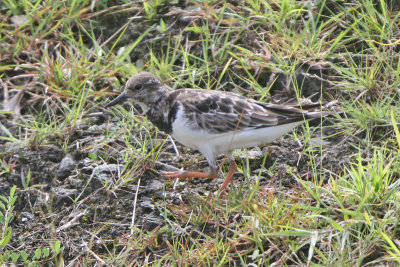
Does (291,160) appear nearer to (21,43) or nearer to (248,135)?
(248,135)

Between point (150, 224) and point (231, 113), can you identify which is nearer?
point (150, 224)

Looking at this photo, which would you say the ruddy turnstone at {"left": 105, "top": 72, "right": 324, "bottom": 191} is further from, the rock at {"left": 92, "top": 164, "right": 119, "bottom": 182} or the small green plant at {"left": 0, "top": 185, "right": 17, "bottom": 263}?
the small green plant at {"left": 0, "top": 185, "right": 17, "bottom": 263}

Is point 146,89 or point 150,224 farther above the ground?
point 146,89

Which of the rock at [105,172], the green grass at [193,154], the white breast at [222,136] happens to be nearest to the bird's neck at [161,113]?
the white breast at [222,136]

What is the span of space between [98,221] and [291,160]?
5.60ft

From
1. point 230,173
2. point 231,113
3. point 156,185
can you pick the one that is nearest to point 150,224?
point 156,185

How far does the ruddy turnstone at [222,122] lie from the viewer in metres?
5.51

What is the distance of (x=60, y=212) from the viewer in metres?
5.66

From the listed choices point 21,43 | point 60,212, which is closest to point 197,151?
point 60,212

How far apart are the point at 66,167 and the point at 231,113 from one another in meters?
1.59

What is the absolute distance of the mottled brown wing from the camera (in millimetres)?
5516

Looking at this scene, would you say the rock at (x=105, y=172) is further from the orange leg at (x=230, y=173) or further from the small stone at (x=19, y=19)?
the small stone at (x=19, y=19)

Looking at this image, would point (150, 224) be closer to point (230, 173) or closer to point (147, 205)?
point (147, 205)

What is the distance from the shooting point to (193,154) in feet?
20.5
